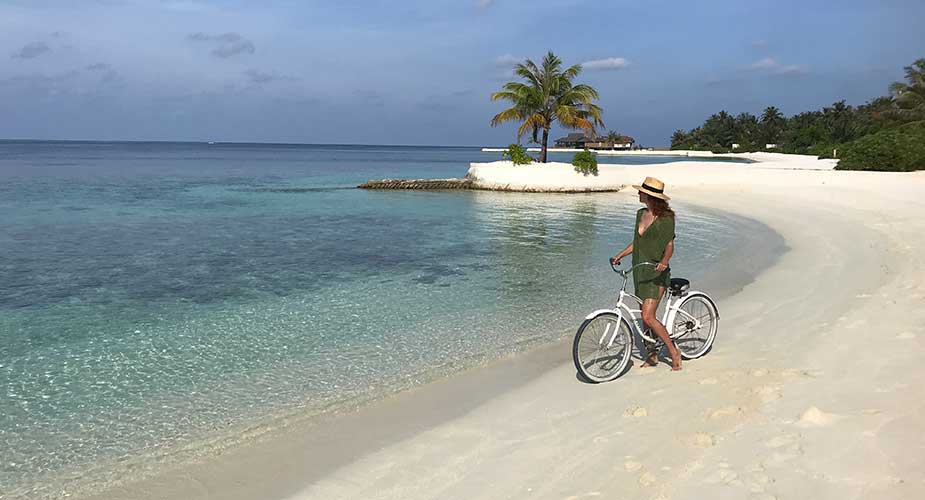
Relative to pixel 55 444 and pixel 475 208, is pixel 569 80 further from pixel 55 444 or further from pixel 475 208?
pixel 55 444

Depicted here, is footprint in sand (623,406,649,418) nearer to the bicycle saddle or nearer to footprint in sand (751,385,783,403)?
footprint in sand (751,385,783,403)

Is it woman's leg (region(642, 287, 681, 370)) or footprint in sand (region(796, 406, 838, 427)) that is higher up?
woman's leg (region(642, 287, 681, 370))

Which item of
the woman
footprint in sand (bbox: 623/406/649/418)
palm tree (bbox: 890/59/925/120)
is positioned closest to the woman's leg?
the woman

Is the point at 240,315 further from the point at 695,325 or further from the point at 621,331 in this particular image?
the point at 695,325

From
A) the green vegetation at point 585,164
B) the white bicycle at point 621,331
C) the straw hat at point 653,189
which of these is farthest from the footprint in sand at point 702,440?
the green vegetation at point 585,164

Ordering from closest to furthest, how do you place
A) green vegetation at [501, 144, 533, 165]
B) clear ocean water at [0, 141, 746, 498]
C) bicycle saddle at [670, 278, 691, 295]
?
clear ocean water at [0, 141, 746, 498]
bicycle saddle at [670, 278, 691, 295]
green vegetation at [501, 144, 533, 165]

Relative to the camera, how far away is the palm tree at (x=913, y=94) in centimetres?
6066

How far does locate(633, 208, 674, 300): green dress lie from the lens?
6508 mm

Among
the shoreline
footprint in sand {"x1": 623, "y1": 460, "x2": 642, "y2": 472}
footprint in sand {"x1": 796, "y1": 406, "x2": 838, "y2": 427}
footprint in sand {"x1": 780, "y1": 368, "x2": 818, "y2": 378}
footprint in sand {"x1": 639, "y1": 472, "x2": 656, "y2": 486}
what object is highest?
footprint in sand {"x1": 796, "y1": 406, "x2": 838, "y2": 427}

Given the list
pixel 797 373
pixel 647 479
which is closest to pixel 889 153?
pixel 797 373

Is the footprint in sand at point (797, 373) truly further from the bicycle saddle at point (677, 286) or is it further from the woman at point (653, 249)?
the bicycle saddle at point (677, 286)

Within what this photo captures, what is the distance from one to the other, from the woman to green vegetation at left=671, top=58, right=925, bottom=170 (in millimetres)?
41776

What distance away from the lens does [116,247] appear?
17.9 m

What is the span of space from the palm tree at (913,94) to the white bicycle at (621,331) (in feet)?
224
